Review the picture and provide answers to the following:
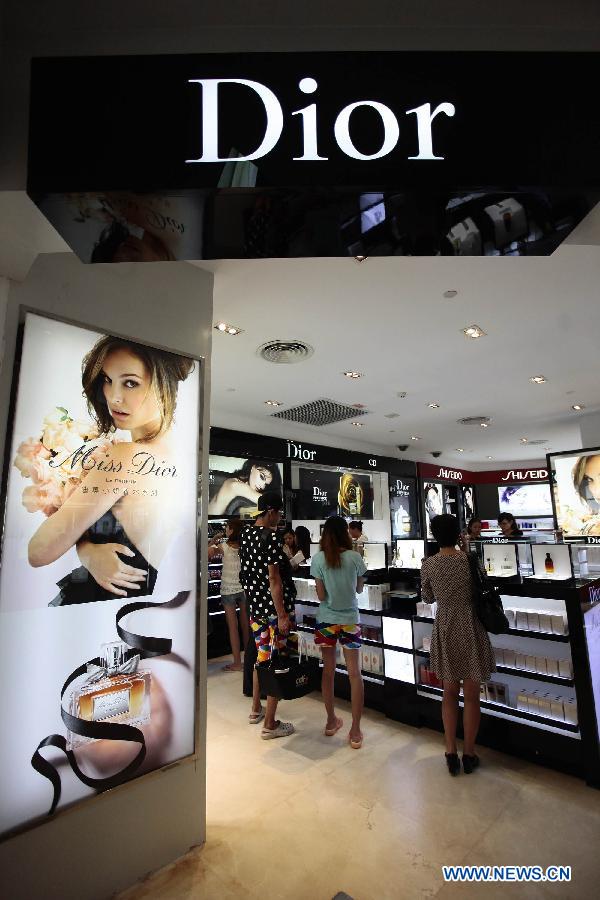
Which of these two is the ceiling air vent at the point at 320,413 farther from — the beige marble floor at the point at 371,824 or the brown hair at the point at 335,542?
the beige marble floor at the point at 371,824

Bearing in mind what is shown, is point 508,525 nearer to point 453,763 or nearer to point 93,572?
point 453,763

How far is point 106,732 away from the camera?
1944mm

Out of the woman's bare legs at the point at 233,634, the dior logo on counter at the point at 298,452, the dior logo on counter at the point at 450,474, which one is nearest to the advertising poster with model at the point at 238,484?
the dior logo on counter at the point at 298,452

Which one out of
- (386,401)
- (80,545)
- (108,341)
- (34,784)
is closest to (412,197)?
(108,341)

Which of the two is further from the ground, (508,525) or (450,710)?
(508,525)

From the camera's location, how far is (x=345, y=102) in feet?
3.68

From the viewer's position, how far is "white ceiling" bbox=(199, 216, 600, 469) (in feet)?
9.61

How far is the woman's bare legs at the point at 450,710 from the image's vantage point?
2838 mm

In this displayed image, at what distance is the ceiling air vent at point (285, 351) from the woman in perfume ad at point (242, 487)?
2408 millimetres

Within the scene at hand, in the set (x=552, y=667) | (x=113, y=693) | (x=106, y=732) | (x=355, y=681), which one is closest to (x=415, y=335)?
(x=552, y=667)

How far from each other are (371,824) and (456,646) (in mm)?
1039

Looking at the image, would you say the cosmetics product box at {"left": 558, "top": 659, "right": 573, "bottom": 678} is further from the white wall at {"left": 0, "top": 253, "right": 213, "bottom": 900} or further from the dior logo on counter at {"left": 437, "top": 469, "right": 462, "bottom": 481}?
the dior logo on counter at {"left": 437, "top": 469, "right": 462, "bottom": 481}

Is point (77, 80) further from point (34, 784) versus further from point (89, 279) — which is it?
point (34, 784)

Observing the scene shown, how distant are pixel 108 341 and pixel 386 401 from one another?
14.6 ft
